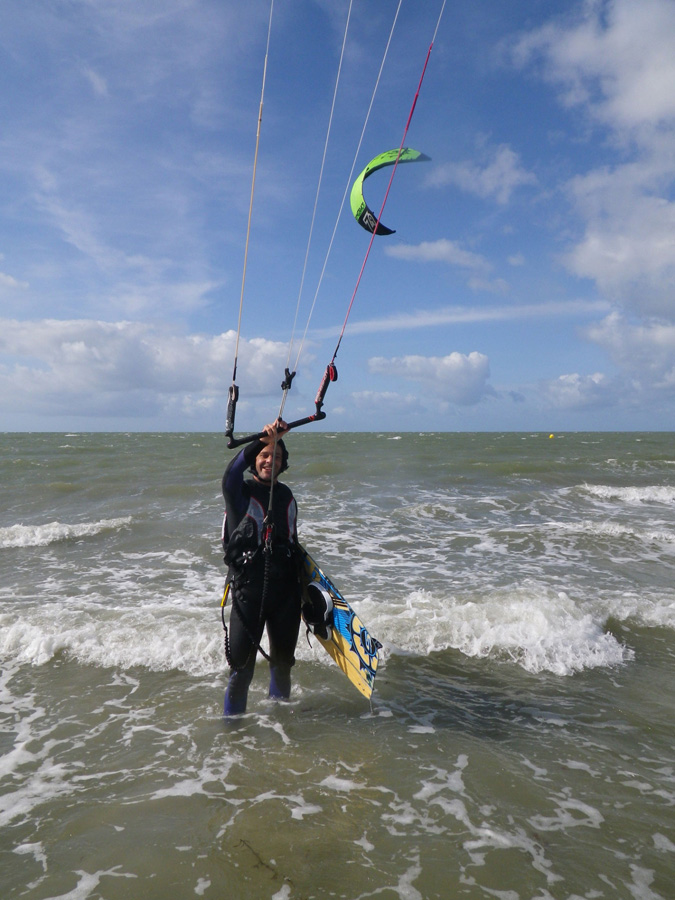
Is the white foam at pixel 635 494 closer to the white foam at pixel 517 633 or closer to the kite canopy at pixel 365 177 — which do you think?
the white foam at pixel 517 633

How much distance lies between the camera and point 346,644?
16.1 ft

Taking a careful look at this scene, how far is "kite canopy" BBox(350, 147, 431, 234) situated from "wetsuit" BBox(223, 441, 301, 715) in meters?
4.09

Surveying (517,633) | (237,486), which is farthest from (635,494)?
(237,486)

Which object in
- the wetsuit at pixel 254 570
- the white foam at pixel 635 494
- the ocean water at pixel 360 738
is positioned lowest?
the ocean water at pixel 360 738

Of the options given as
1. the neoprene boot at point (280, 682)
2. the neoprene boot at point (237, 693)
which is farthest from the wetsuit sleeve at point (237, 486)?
the neoprene boot at point (280, 682)

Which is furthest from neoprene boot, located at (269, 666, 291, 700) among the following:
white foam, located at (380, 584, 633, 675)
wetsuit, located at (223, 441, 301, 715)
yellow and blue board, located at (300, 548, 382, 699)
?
white foam, located at (380, 584, 633, 675)

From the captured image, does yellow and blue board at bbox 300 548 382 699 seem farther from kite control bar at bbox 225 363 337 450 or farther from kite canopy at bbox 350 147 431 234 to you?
kite canopy at bbox 350 147 431 234

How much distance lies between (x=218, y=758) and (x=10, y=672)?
3083 millimetres

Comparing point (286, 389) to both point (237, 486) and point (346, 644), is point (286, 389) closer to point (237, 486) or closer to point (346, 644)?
point (237, 486)

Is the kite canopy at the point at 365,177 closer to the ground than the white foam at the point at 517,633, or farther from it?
farther from it

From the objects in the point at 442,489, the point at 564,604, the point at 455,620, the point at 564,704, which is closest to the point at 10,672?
the point at 455,620

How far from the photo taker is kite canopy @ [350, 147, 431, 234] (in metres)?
7.54

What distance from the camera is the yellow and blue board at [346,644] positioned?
4855 mm

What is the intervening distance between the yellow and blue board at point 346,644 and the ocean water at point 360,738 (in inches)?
16.6
